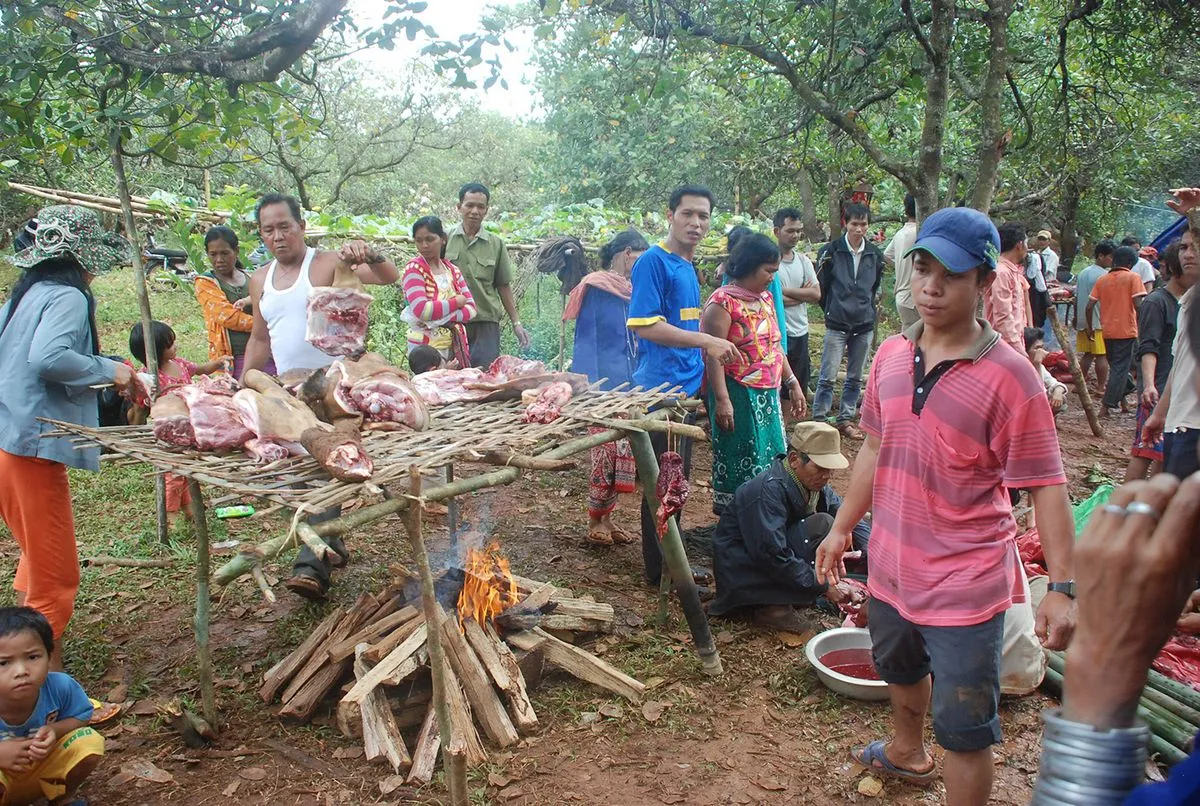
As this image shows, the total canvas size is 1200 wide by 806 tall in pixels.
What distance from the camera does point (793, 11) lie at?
5.80 metres

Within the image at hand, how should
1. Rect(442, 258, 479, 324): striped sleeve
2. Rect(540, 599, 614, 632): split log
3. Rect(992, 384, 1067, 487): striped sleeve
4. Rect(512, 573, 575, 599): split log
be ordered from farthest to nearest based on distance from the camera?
Rect(442, 258, 479, 324): striped sleeve < Rect(512, 573, 575, 599): split log < Rect(540, 599, 614, 632): split log < Rect(992, 384, 1067, 487): striped sleeve

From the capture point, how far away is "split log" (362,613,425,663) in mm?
3701

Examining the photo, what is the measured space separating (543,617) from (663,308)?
197cm

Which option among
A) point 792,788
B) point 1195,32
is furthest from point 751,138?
point 792,788

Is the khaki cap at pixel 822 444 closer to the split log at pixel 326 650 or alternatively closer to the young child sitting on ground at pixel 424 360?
the split log at pixel 326 650

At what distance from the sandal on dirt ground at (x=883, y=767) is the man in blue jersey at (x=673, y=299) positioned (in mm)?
1759

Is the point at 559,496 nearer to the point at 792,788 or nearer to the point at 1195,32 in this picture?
the point at 792,788

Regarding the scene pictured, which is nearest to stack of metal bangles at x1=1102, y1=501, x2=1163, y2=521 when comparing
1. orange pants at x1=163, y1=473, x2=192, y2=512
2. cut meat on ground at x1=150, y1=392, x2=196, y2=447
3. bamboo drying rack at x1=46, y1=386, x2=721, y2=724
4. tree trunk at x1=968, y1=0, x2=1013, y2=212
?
bamboo drying rack at x1=46, y1=386, x2=721, y2=724

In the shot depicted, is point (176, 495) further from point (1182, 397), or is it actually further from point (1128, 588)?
point (1182, 397)

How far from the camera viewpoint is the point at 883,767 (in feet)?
10.9

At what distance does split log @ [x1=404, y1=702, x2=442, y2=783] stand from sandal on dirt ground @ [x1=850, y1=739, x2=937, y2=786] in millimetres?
1865

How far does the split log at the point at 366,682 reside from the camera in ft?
11.4

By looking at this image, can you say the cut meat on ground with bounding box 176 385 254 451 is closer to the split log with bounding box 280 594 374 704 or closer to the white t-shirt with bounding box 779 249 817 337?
the split log with bounding box 280 594 374 704

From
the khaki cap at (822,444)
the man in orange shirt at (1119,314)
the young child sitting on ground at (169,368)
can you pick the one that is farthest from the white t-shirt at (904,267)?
the young child sitting on ground at (169,368)
